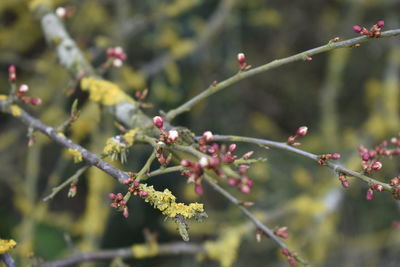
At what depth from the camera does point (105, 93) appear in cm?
163

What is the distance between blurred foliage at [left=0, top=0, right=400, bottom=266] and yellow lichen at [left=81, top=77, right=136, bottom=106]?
60cm

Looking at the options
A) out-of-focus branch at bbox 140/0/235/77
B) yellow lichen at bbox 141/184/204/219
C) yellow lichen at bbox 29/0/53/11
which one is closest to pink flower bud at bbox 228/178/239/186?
yellow lichen at bbox 141/184/204/219

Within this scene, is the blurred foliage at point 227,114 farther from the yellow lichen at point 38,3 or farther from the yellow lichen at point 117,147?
the yellow lichen at point 117,147

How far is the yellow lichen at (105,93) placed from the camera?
1.62m

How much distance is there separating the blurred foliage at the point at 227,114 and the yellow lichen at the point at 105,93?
0.60 meters

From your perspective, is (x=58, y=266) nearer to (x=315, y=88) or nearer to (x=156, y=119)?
(x=156, y=119)

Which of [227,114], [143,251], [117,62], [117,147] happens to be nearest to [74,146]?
[117,147]

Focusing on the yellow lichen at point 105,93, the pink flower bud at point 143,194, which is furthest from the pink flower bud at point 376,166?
the yellow lichen at point 105,93

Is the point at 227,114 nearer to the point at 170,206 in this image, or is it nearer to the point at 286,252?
the point at 286,252

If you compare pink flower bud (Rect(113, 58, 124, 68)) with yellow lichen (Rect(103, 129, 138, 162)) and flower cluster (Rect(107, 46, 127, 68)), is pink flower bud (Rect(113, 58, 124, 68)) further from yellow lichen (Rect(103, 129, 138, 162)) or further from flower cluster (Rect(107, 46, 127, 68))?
yellow lichen (Rect(103, 129, 138, 162))

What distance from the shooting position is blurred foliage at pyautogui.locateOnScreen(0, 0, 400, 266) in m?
2.60

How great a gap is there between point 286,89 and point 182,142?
2.79 m

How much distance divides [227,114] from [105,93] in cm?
182

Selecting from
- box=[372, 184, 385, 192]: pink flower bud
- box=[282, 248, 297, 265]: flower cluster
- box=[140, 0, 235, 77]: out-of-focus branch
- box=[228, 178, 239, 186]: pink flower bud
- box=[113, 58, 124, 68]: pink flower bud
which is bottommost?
box=[228, 178, 239, 186]: pink flower bud
